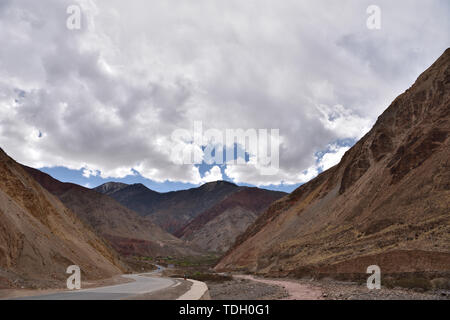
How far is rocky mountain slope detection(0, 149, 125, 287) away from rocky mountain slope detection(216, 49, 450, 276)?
27030mm

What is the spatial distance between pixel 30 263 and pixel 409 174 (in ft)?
145

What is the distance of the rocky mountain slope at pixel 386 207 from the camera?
29.1 meters

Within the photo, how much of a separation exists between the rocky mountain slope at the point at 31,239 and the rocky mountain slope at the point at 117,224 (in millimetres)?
84129

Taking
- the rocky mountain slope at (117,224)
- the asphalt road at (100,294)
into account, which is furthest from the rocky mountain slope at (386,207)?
the rocky mountain slope at (117,224)

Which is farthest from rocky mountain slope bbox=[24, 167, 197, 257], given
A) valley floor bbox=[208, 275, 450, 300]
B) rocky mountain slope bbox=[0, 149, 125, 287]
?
valley floor bbox=[208, 275, 450, 300]

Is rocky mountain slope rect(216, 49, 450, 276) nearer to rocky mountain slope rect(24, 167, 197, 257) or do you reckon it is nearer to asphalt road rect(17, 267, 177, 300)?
asphalt road rect(17, 267, 177, 300)

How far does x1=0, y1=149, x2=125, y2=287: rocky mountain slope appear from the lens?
26.9 meters

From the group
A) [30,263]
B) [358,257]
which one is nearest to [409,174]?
[358,257]

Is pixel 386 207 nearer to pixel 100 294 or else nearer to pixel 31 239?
pixel 100 294

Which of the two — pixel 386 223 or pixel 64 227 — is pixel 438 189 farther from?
pixel 64 227

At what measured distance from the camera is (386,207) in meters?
39.5
